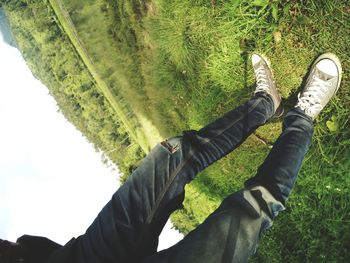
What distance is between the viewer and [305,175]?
3.21 meters

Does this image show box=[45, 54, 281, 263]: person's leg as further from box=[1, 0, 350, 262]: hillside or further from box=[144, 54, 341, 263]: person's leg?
box=[1, 0, 350, 262]: hillside

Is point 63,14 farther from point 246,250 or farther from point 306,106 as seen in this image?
point 246,250

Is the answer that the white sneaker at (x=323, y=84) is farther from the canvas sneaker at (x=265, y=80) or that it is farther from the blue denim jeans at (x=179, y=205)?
the blue denim jeans at (x=179, y=205)

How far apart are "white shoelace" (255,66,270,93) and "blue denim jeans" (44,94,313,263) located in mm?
706

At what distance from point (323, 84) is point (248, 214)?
1.72 m

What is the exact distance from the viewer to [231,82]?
3.56 metres

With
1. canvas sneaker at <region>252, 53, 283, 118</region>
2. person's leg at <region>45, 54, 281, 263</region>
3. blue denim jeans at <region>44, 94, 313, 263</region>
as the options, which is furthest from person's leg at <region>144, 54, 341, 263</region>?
canvas sneaker at <region>252, 53, 283, 118</region>

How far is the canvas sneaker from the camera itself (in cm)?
295

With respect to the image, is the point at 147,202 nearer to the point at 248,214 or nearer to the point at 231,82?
the point at 248,214

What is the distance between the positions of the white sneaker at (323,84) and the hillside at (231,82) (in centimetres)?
10

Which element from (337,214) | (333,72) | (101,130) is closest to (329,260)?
(337,214)

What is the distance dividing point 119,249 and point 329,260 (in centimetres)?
232

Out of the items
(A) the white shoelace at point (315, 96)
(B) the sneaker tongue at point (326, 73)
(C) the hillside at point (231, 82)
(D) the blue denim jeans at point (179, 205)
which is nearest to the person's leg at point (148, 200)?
(D) the blue denim jeans at point (179, 205)

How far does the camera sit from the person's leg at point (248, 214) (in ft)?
4.70
